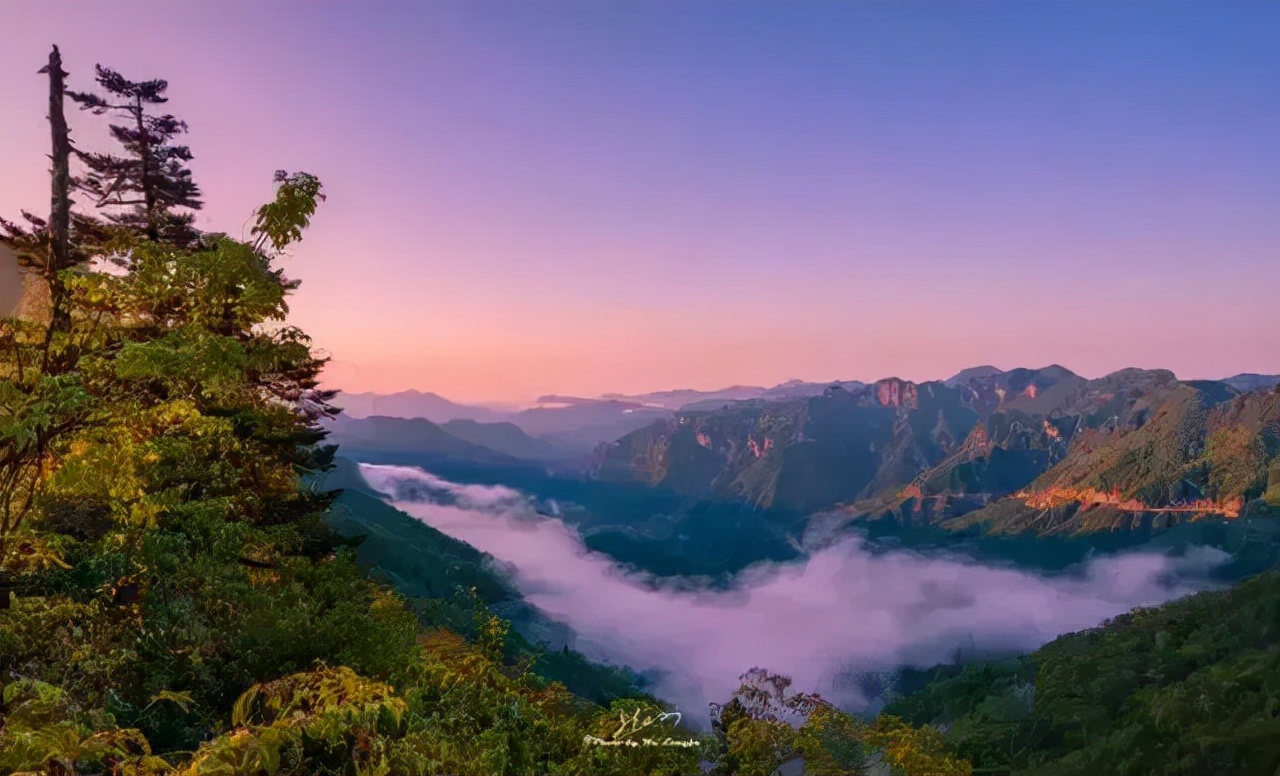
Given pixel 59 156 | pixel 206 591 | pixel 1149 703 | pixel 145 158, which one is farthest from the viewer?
pixel 1149 703

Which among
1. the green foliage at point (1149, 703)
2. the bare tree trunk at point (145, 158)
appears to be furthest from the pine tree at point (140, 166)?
the green foliage at point (1149, 703)

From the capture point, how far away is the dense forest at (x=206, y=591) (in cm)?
981

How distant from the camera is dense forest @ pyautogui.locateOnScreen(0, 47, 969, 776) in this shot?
32.2 ft

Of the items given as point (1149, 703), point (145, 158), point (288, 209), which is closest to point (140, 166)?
point (145, 158)

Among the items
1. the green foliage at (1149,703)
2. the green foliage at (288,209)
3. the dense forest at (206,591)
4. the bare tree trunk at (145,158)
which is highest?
the bare tree trunk at (145,158)

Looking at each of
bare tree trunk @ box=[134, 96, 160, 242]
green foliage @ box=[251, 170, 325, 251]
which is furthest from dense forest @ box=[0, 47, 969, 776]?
bare tree trunk @ box=[134, 96, 160, 242]

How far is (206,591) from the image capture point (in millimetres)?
14109

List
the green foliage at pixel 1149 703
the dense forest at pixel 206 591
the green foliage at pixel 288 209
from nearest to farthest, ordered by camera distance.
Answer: the dense forest at pixel 206 591 → the green foliage at pixel 288 209 → the green foliage at pixel 1149 703

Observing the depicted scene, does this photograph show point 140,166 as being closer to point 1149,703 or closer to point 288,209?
point 288,209

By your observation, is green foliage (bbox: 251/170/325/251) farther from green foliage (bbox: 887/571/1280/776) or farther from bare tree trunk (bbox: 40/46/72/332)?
→ green foliage (bbox: 887/571/1280/776)

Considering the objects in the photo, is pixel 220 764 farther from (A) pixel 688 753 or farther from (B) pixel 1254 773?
(B) pixel 1254 773

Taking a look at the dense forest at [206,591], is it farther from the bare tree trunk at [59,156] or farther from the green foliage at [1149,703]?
the green foliage at [1149,703]

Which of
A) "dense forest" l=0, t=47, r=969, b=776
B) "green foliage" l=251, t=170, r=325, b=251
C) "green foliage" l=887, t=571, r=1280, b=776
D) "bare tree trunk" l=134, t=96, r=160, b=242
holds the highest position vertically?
"bare tree trunk" l=134, t=96, r=160, b=242

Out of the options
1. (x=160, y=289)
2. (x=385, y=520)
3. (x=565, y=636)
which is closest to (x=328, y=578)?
(x=160, y=289)
